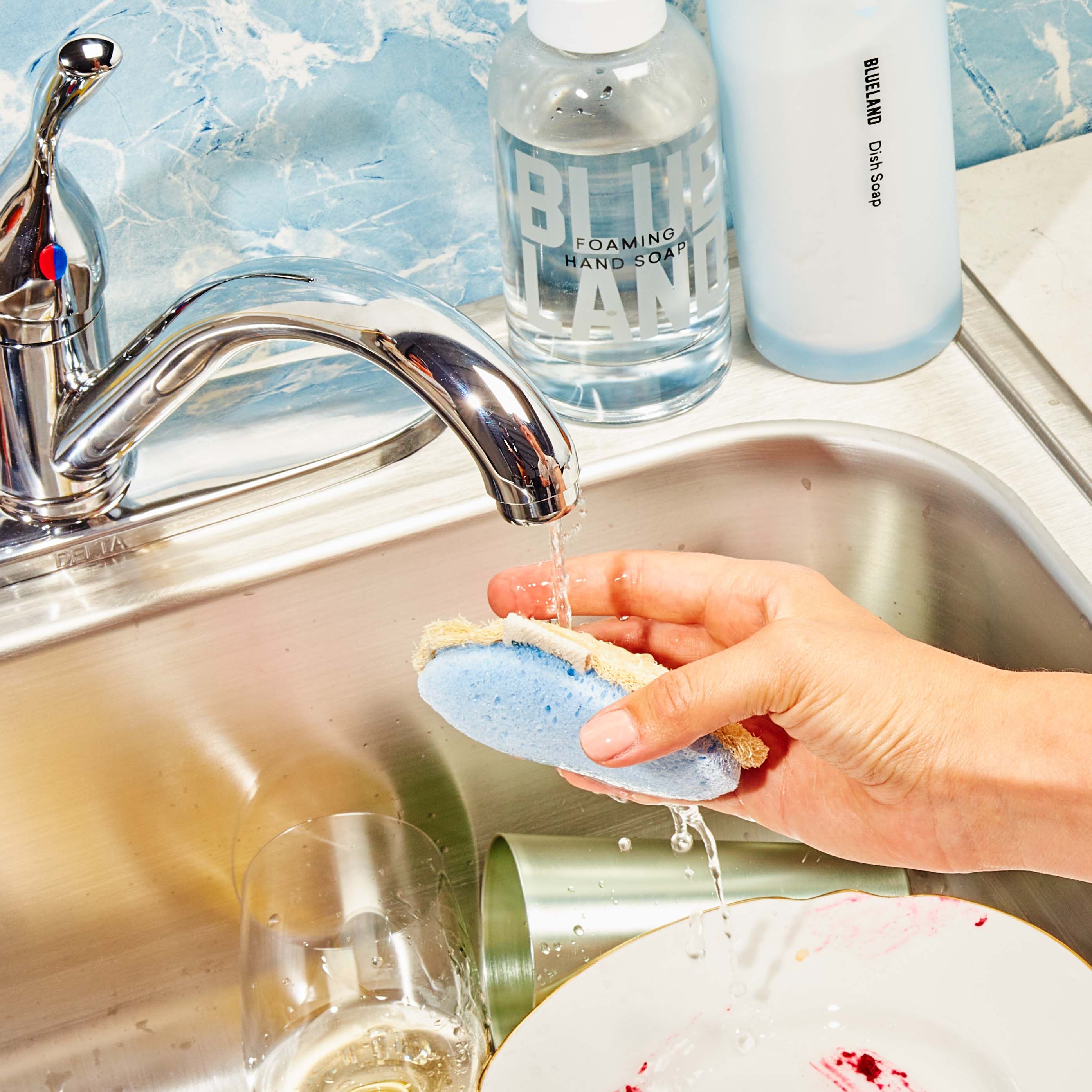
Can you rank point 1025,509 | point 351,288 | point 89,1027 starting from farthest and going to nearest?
point 89,1027, point 1025,509, point 351,288

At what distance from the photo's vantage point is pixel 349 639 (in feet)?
2.14

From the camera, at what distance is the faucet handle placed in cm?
48

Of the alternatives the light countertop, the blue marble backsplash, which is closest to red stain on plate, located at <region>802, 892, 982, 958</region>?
the light countertop

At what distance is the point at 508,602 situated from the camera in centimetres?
61

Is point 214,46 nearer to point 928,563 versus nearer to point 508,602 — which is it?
point 508,602

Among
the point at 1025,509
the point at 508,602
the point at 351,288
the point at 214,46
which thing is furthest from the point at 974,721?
the point at 214,46

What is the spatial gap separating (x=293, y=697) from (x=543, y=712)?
18cm

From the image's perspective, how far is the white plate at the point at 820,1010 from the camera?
0.59m

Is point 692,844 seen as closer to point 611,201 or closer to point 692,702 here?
point 692,702

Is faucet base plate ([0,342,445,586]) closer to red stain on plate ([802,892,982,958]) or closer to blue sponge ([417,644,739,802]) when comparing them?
blue sponge ([417,644,739,802])

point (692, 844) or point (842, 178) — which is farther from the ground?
point (842, 178)

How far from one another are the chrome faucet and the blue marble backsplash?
0.07 meters

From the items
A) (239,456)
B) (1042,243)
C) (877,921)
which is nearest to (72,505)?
(239,456)

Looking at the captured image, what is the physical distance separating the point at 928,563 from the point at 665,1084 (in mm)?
306
